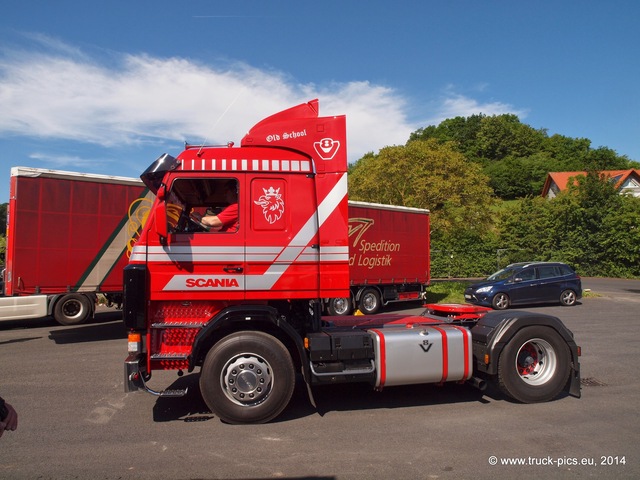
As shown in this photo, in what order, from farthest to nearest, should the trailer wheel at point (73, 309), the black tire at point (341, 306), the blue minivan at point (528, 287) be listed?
the blue minivan at point (528, 287), the black tire at point (341, 306), the trailer wheel at point (73, 309)

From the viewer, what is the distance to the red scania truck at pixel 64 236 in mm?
10438

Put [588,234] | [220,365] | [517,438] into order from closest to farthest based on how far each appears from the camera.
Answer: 1. [517,438]
2. [220,365]
3. [588,234]

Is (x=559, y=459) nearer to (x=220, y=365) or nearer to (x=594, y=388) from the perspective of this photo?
(x=594, y=388)

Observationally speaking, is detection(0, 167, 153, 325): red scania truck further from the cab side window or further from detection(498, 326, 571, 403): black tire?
detection(498, 326, 571, 403): black tire

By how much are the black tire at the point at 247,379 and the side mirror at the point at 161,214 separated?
128 cm

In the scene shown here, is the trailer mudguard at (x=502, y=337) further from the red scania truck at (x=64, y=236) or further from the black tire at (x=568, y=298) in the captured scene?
the black tire at (x=568, y=298)

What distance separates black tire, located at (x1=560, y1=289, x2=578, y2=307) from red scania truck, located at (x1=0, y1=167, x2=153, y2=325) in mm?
14160

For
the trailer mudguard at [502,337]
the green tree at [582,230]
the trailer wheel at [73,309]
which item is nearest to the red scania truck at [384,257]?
the trailer wheel at [73,309]

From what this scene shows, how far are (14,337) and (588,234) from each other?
32.4 metres

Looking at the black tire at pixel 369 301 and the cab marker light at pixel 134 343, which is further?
the black tire at pixel 369 301

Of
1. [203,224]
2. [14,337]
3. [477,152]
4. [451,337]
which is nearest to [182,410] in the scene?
[203,224]

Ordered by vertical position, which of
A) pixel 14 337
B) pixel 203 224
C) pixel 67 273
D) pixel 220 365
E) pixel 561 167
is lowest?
pixel 14 337

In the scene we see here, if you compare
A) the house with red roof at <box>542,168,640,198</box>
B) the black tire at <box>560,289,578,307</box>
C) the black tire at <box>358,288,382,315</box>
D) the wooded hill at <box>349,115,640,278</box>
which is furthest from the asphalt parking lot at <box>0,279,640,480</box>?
the house with red roof at <box>542,168,640,198</box>

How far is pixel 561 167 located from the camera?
78500mm
